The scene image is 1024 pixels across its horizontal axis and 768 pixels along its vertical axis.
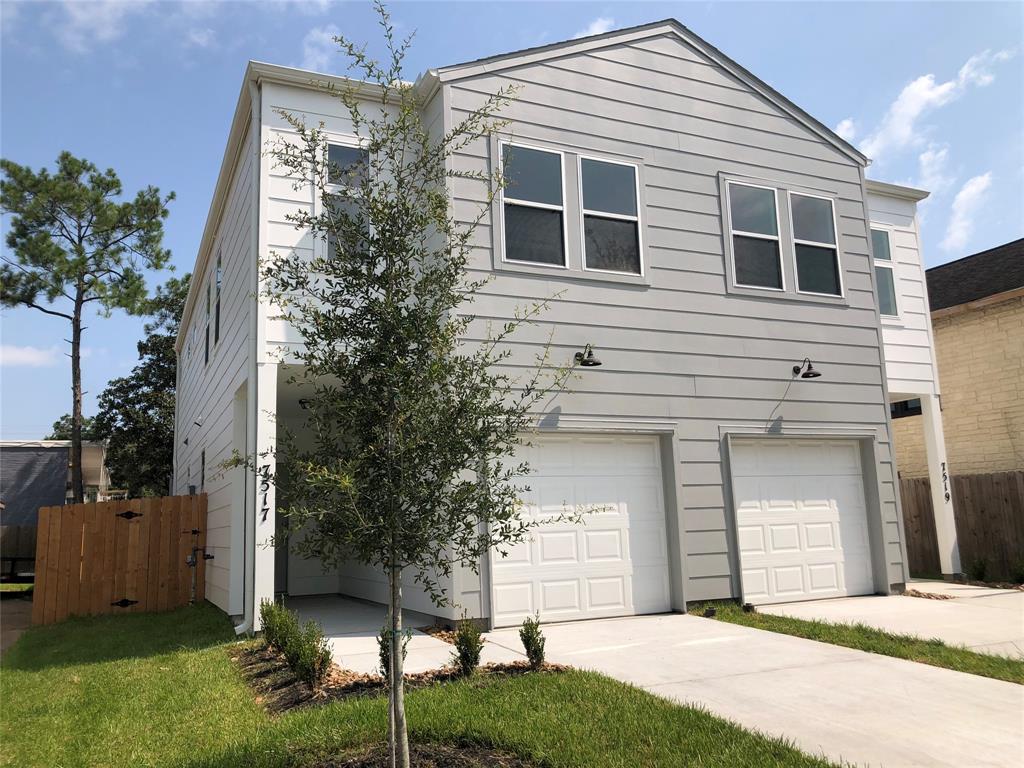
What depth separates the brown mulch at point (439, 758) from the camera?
4.05 metres

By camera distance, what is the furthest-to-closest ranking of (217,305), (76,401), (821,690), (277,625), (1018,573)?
(76,401) → (217,305) → (1018,573) → (277,625) → (821,690)

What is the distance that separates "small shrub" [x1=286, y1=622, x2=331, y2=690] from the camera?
18.4 ft

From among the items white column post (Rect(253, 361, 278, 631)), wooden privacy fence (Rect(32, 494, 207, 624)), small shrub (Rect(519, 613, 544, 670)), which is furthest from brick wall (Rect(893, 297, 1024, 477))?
wooden privacy fence (Rect(32, 494, 207, 624))

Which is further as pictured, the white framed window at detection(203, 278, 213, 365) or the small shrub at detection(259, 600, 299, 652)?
the white framed window at detection(203, 278, 213, 365)

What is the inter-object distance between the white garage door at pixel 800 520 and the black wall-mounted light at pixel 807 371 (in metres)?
0.90

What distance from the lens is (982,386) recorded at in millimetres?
14273

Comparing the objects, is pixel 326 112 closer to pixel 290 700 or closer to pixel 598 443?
pixel 598 443

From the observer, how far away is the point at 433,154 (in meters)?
4.37

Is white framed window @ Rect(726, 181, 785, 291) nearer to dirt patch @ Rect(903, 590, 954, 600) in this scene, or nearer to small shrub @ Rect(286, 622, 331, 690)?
dirt patch @ Rect(903, 590, 954, 600)

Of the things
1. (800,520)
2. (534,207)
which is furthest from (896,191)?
(534,207)

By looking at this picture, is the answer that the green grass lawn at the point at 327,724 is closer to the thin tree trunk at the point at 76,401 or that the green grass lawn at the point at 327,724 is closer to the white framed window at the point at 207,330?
the white framed window at the point at 207,330

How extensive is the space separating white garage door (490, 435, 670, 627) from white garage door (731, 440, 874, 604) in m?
1.27

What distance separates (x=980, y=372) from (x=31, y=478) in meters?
25.8

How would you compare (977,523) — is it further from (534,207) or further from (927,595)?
(534,207)
